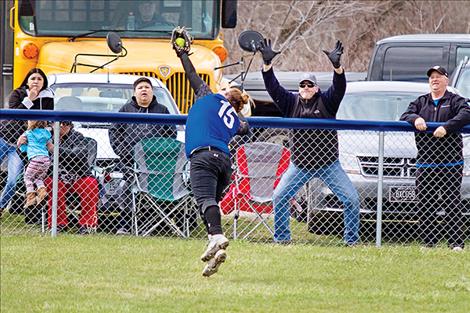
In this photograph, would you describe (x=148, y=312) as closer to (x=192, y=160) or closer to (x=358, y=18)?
(x=192, y=160)

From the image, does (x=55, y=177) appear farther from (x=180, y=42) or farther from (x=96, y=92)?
(x=96, y=92)

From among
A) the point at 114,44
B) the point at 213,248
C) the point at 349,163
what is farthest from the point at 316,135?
the point at 114,44

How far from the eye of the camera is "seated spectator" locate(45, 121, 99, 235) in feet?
45.6

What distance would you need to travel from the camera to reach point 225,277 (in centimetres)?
1148

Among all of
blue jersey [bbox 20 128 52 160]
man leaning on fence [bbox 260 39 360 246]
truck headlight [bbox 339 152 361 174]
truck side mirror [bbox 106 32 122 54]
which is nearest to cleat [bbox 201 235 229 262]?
man leaning on fence [bbox 260 39 360 246]

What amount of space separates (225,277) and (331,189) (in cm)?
282

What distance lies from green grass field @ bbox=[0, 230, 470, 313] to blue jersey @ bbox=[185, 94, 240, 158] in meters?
1.12

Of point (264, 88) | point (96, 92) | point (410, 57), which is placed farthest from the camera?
point (264, 88)

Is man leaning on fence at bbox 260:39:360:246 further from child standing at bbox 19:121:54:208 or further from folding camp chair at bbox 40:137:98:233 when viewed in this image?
child standing at bbox 19:121:54:208

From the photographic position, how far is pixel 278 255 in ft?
41.8

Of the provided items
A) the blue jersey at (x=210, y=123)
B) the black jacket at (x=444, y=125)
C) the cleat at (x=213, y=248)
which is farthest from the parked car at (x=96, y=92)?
the cleat at (x=213, y=248)

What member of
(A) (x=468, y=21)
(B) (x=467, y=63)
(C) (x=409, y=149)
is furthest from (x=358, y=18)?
(C) (x=409, y=149)

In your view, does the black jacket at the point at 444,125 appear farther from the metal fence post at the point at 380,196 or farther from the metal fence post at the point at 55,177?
the metal fence post at the point at 55,177

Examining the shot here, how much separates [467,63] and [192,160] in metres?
6.55
